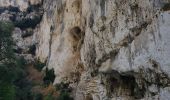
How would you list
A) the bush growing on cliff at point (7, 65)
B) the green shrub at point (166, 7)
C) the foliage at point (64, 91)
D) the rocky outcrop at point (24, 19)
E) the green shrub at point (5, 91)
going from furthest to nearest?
1. the rocky outcrop at point (24, 19)
2. the foliage at point (64, 91)
3. the bush growing on cliff at point (7, 65)
4. the green shrub at point (5, 91)
5. the green shrub at point (166, 7)

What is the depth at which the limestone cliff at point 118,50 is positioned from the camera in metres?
18.5

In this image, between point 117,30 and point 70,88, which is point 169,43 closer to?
point 117,30

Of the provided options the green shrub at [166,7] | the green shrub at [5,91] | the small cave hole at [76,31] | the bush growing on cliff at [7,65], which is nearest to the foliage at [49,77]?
the small cave hole at [76,31]

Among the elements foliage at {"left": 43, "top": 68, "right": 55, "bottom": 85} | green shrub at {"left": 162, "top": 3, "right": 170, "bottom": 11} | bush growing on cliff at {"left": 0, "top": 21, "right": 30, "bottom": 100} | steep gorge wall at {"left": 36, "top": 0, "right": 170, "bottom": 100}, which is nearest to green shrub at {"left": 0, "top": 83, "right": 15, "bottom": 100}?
bush growing on cliff at {"left": 0, "top": 21, "right": 30, "bottom": 100}

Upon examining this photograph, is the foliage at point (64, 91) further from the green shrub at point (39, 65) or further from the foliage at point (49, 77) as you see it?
the green shrub at point (39, 65)

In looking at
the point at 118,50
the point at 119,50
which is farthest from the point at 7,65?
the point at 119,50

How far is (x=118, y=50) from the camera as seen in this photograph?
942 inches

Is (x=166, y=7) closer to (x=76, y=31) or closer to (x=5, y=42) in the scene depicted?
(x=5, y=42)

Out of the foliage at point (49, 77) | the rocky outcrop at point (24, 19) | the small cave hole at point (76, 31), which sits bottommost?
the foliage at point (49, 77)

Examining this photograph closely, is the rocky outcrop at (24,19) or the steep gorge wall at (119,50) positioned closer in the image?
the steep gorge wall at (119,50)

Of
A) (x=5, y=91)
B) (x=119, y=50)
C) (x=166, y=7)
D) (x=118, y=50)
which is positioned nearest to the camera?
(x=166, y=7)

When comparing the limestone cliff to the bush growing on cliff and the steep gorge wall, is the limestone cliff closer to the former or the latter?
the steep gorge wall

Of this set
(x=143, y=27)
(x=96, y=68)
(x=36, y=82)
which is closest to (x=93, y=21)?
(x=96, y=68)

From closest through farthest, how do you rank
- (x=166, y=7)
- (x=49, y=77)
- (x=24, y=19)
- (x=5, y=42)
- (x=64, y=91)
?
(x=166, y=7)
(x=5, y=42)
(x=64, y=91)
(x=49, y=77)
(x=24, y=19)
